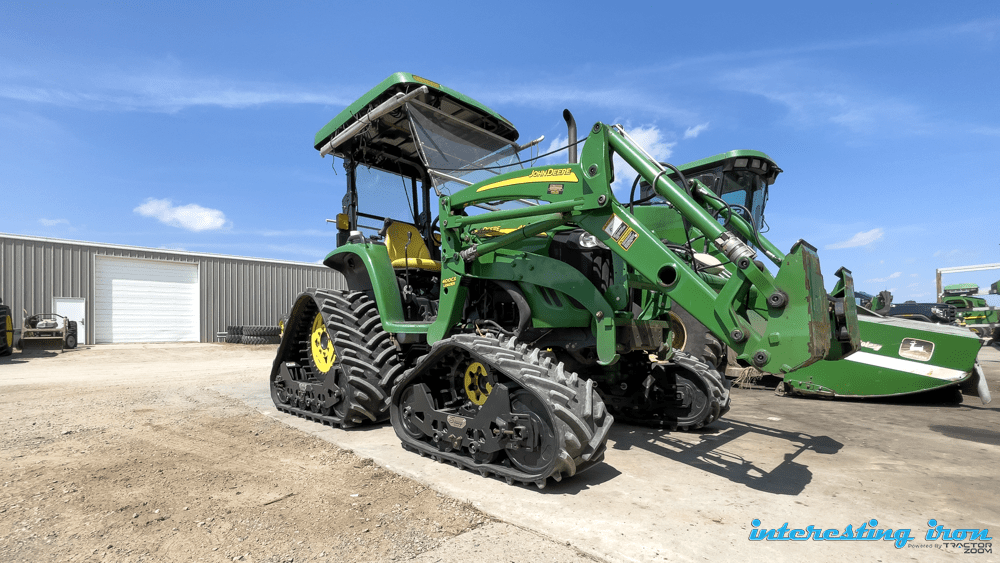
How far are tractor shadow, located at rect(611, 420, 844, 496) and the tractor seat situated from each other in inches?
93.0

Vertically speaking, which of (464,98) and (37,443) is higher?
(464,98)

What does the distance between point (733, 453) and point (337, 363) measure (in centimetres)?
345

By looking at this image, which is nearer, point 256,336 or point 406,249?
point 406,249

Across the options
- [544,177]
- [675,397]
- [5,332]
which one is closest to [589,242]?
[544,177]

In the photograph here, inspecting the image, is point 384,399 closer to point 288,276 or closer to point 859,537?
point 859,537

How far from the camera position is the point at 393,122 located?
5148 mm

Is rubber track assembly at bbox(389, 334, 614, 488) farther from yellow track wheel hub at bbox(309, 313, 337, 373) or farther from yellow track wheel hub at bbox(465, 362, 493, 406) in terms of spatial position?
yellow track wheel hub at bbox(309, 313, 337, 373)

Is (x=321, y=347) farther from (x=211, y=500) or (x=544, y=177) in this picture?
(x=544, y=177)

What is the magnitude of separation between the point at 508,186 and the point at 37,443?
4400mm

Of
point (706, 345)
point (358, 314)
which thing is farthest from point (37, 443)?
point (706, 345)

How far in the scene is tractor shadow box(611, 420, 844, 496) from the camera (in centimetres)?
353

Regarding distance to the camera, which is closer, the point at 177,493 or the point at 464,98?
the point at 177,493

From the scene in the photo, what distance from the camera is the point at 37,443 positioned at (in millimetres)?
4480

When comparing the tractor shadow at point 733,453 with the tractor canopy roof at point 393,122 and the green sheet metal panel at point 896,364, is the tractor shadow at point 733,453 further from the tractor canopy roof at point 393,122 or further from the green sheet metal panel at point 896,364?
→ the tractor canopy roof at point 393,122
